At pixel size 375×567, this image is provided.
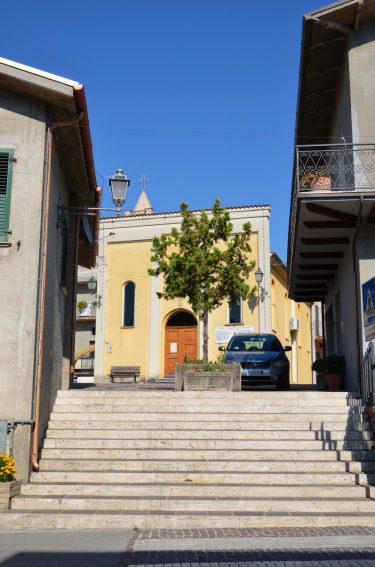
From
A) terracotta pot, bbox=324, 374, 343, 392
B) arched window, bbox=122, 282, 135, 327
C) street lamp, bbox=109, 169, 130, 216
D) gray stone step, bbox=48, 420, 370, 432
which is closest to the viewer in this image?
gray stone step, bbox=48, 420, 370, 432

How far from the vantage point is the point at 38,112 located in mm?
9867

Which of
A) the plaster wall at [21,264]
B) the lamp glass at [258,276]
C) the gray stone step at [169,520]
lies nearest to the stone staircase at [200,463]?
the gray stone step at [169,520]

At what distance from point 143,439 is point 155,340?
62.3ft

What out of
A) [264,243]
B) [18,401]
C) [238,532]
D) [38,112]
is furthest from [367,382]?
[264,243]

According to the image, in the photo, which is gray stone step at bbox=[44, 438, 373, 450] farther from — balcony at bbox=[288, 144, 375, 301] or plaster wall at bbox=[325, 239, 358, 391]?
balcony at bbox=[288, 144, 375, 301]

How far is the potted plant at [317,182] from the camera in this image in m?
11.9

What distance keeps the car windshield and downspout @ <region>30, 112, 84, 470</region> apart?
8.15m

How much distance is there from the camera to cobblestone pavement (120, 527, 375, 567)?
5961 millimetres

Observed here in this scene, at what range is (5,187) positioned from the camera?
9672 millimetres

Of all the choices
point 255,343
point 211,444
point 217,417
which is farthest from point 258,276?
point 211,444

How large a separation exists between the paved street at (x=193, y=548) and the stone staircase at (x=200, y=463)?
317mm

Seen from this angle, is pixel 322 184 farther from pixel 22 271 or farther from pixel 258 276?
pixel 258 276

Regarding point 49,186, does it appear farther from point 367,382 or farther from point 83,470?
point 367,382

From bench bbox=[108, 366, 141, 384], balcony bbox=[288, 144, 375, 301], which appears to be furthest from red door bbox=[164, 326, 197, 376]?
balcony bbox=[288, 144, 375, 301]
